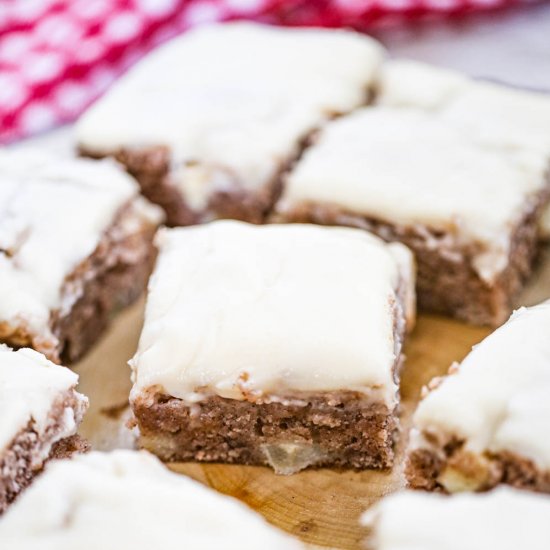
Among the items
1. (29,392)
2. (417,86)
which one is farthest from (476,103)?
(29,392)

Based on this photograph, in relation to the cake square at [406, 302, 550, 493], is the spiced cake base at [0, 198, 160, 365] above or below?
below

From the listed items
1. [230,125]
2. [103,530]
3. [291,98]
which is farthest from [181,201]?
[103,530]

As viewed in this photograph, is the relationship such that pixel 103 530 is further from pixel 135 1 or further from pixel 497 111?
pixel 135 1

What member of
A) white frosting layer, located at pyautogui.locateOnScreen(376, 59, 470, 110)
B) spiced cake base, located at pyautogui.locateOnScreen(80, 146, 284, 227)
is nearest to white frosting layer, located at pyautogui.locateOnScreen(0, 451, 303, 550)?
spiced cake base, located at pyautogui.locateOnScreen(80, 146, 284, 227)

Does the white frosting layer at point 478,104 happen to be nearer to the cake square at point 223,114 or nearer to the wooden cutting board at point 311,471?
the cake square at point 223,114

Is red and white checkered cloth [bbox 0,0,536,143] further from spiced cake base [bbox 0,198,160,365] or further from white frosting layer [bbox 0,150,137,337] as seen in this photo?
spiced cake base [bbox 0,198,160,365]

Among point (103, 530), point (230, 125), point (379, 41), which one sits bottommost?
point (379, 41)
